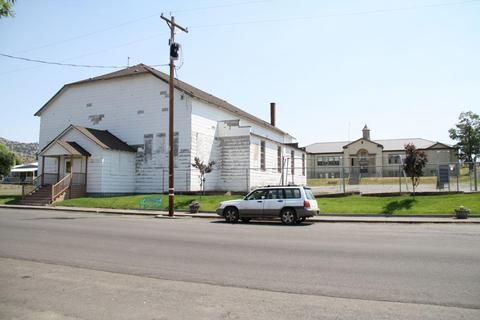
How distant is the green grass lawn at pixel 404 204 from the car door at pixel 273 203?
5.20 m

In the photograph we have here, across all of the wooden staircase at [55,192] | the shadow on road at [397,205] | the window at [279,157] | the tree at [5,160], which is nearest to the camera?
the shadow on road at [397,205]

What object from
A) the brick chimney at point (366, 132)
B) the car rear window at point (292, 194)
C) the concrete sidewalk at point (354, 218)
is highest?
the brick chimney at point (366, 132)

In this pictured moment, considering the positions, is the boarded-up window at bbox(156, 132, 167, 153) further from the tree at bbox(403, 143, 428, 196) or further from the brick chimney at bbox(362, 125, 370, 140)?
the brick chimney at bbox(362, 125, 370, 140)

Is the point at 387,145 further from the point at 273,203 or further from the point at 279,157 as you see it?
the point at 273,203

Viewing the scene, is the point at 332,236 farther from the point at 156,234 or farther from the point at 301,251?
the point at 156,234

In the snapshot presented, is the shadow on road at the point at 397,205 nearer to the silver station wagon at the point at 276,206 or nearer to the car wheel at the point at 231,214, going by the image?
the silver station wagon at the point at 276,206

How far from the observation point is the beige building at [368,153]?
2810 inches

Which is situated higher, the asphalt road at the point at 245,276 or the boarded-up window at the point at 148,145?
the boarded-up window at the point at 148,145

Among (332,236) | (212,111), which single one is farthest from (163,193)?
(332,236)

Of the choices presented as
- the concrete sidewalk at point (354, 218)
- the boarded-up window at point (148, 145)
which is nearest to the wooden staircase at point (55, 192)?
the concrete sidewalk at point (354, 218)

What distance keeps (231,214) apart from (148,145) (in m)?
15.9

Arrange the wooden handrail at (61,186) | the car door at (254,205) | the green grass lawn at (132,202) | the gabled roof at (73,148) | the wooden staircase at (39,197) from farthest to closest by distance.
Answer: the gabled roof at (73,148) → the wooden handrail at (61,186) → the wooden staircase at (39,197) → the green grass lawn at (132,202) → the car door at (254,205)

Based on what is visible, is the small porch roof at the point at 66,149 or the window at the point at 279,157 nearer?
the small porch roof at the point at 66,149

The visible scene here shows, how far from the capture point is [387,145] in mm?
77688
